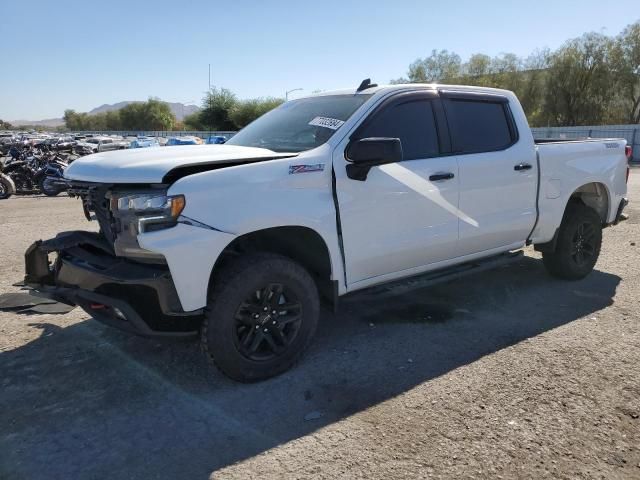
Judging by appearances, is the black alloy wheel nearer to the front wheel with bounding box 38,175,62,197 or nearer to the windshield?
the windshield

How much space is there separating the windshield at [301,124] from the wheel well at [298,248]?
2.10ft

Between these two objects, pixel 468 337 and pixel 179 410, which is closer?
pixel 179 410

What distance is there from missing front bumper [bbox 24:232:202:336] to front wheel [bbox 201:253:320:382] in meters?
0.17

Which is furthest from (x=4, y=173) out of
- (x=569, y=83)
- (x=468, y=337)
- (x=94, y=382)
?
(x=569, y=83)

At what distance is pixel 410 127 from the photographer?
14.1ft

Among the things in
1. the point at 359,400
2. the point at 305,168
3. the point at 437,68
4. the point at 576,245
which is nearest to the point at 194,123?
the point at 437,68

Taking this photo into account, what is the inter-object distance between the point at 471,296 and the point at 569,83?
155 ft

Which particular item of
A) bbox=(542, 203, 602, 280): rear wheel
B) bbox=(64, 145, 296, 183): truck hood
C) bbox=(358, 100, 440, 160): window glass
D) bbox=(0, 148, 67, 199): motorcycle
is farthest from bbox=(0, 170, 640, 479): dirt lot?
bbox=(0, 148, 67, 199): motorcycle

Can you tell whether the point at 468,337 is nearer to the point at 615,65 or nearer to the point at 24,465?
the point at 24,465

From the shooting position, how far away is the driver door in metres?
3.86

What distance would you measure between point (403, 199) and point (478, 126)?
1.29 m

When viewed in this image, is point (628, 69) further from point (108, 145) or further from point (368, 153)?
point (368, 153)

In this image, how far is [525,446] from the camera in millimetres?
2877

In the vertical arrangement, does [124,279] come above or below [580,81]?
below
